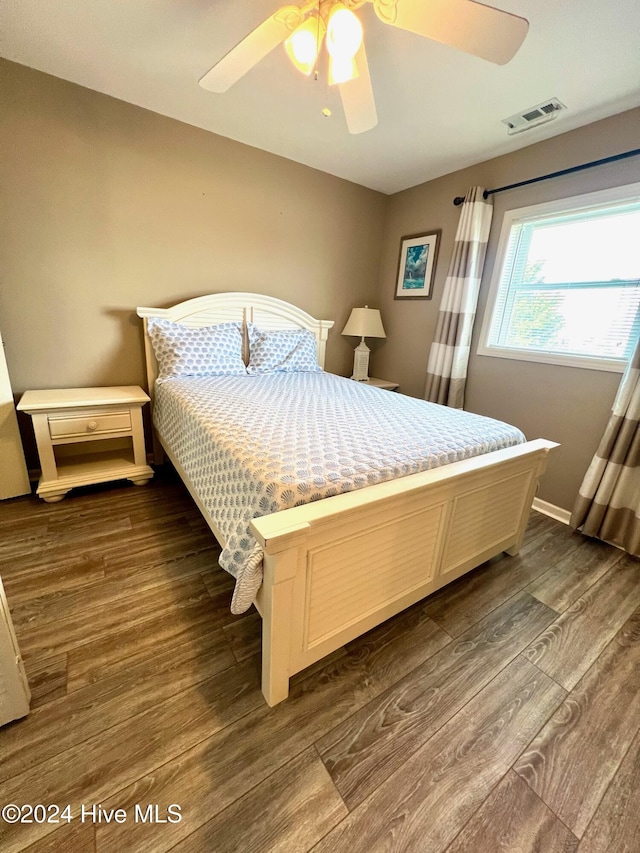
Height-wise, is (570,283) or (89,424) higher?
(570,283)

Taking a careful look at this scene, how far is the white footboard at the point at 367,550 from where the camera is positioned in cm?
100

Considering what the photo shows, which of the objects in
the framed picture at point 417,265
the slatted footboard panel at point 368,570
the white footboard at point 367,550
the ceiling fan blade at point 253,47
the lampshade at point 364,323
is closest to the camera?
the white footboard at point 367,550

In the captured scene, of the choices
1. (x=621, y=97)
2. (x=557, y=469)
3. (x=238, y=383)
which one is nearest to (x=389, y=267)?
(x=621, y=97)

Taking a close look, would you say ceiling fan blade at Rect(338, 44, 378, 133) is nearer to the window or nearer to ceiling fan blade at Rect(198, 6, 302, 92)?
ceiling fan blade at Rect(198, 6, 302, 92)

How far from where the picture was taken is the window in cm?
202

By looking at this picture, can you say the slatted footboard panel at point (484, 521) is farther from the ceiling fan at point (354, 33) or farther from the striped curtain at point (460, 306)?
the ceiling fan at point (354, 33)

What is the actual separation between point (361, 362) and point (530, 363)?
1434 mm

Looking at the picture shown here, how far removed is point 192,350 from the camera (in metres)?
2.42

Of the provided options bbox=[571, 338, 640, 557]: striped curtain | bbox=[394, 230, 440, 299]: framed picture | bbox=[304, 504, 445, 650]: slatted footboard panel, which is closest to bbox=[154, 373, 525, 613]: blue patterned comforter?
bbox=[304, 504, 445, 650]: slatted footboard panel

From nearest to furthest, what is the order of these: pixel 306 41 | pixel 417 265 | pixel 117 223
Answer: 1. pixel 306 41
2. pixel 117 223
3. pixel 417 265

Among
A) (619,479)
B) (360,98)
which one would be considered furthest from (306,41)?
(619,479)

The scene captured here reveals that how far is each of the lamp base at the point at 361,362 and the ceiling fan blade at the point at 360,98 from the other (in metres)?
1.85

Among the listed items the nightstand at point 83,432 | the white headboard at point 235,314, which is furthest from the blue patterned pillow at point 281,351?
the nightstand at point 83,432

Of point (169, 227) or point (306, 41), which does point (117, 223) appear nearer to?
point (169, 227)
